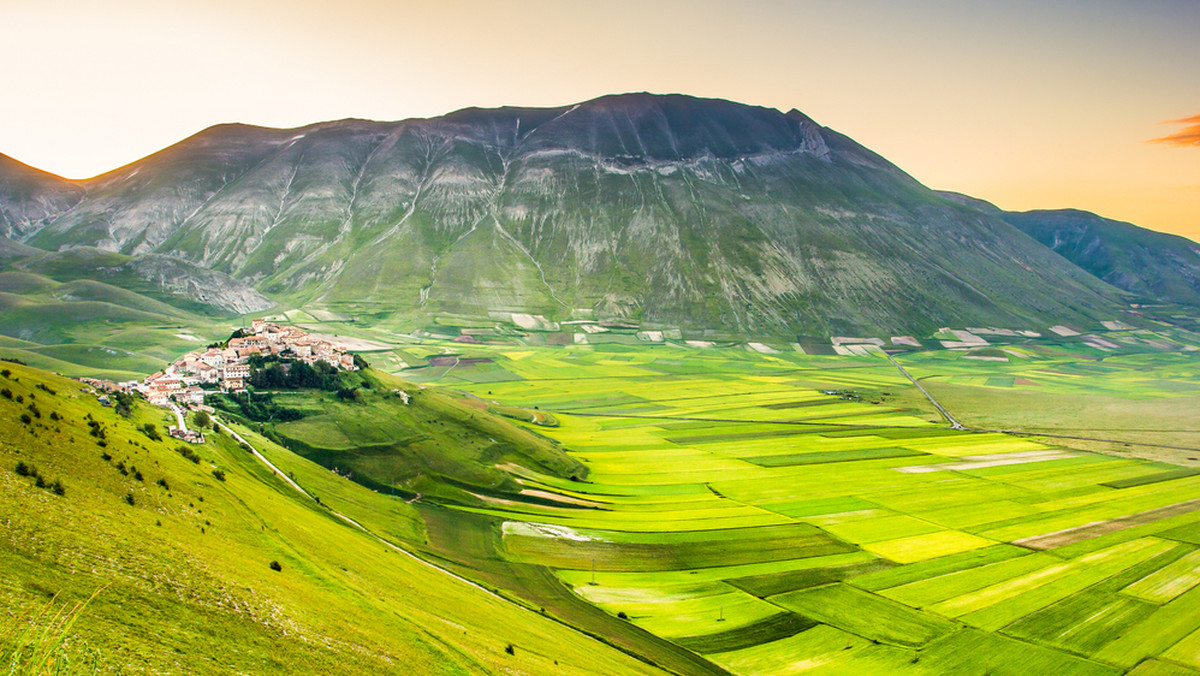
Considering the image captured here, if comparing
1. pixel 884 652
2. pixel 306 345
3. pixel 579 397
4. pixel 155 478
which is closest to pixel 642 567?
pixel 884 652

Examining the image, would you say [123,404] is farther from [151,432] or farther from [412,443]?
[412,443]

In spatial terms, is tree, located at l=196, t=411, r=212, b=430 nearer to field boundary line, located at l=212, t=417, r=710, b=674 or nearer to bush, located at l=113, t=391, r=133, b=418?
field boundary line, located at l=212, t=417, r=710, b=674

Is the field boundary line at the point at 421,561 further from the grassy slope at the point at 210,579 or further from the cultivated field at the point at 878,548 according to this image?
the cultivated field at the point at 878,548

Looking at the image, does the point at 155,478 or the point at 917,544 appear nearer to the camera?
the point at 155,478

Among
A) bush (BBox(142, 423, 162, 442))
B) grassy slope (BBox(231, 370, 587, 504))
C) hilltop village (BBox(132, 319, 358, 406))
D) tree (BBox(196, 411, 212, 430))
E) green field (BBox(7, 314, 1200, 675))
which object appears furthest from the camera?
hilltop village (BBox(132, 319, 358, 406))

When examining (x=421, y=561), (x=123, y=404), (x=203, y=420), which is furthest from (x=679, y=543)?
(x=123, y=404)

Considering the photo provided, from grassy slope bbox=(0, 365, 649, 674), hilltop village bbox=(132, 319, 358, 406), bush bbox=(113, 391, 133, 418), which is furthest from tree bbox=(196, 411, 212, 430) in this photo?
grassy slope bbox=(0, 365, 649, 674)

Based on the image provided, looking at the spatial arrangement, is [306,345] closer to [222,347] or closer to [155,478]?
[222,347]
